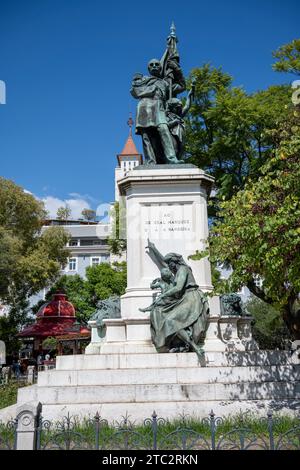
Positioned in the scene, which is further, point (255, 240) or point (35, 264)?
point (35, 264)

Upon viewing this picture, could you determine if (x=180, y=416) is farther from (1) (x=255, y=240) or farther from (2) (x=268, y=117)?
(2) (x=268, y=117)

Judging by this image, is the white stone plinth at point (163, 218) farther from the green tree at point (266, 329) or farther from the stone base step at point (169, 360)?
the green tree at point (266, 329)

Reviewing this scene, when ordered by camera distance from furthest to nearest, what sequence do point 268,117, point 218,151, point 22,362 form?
point 22,362 → point 218,151 → point 268,117

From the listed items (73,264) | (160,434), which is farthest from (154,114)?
(73,264)

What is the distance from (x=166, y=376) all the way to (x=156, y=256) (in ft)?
9.49

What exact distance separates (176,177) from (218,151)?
11.0 meters

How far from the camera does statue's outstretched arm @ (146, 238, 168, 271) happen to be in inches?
404

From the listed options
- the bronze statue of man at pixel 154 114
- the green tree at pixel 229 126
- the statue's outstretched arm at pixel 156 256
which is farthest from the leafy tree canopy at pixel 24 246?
the statue's outstretched arm at pixel 156 256

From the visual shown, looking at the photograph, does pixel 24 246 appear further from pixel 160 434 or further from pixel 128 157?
pixel 128 157

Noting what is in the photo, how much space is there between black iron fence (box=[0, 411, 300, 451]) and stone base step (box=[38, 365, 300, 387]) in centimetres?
84

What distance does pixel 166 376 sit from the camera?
27.3ft

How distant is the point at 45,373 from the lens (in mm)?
8500

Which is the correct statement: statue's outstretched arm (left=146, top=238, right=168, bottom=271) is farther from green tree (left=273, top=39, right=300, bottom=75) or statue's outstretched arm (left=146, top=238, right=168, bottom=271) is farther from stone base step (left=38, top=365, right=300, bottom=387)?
green tree (left=273, top=39, right=300, bottom=75)
